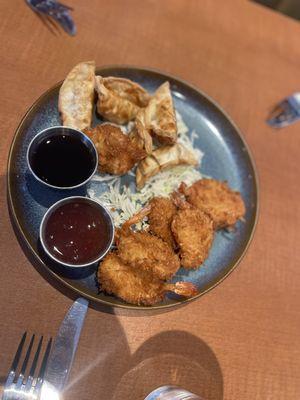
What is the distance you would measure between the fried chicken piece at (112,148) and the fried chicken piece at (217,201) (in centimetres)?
53

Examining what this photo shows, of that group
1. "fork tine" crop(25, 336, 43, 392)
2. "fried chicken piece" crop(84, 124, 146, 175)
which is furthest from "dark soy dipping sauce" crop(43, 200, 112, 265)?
"fork tine" crop(25, 336, 43, 392)

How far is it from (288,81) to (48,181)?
2772mm

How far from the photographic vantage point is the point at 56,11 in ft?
10.5

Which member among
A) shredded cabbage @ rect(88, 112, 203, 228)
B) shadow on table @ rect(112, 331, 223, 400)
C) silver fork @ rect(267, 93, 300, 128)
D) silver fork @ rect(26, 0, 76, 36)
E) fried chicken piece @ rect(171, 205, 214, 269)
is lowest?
shadow on table @ rect(112, 331, 223, 400)

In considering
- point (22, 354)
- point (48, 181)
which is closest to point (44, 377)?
point (22, 354)

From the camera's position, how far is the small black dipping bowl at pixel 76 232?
2293 mm

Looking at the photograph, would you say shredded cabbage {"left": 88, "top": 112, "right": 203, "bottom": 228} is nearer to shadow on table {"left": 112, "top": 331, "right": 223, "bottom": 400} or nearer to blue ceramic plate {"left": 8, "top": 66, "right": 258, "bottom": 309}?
blue ceramic plate {"left": 8, "top": 66, "right": 258, "bottom": 309}

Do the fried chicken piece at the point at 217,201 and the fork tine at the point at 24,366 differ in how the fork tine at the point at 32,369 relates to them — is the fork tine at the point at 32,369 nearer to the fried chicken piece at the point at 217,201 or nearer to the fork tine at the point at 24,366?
the fork tine at the point at 24,366

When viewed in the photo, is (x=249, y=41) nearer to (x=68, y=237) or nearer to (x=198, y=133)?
(x=198, y=133)

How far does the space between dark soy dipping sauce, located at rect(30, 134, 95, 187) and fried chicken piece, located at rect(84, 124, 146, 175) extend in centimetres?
15

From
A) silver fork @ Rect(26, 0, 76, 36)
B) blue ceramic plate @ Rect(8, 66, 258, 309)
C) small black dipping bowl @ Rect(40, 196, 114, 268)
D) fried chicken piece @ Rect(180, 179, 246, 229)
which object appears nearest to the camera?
small black dipping bowl @ Rect(40, 196, 114, 268)

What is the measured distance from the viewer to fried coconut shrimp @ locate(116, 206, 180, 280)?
2.54 metres

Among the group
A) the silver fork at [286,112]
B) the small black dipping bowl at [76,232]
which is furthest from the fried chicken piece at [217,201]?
the silver fork at [286,112]

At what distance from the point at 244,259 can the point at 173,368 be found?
1.02 metres
